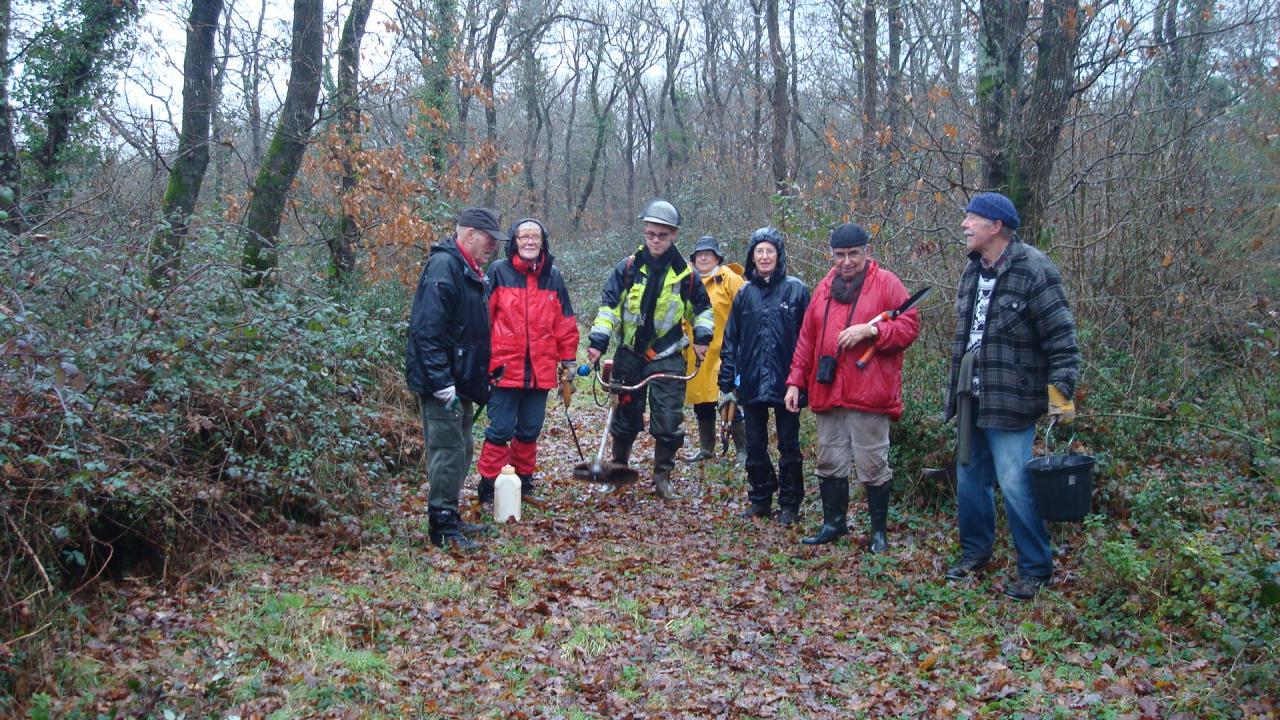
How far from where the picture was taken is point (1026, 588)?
5.45m

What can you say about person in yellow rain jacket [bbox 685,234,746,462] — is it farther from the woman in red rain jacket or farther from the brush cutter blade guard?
the woman in red rain jacket

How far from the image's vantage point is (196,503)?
5664mm

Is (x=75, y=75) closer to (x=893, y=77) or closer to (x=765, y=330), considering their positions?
(x=765, y=330)

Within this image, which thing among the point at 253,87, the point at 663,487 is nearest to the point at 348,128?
the point at 253,87

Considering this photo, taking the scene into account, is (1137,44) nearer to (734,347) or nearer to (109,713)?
(734,347)

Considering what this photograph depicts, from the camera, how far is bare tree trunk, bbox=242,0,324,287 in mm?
10016

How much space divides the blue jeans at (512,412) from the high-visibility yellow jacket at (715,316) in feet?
7.01

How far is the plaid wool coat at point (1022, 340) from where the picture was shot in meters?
5.33

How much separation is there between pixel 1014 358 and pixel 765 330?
2201mm

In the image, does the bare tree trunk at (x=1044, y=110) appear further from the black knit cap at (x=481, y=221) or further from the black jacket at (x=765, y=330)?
the black knit cap at (x=481, y=221)

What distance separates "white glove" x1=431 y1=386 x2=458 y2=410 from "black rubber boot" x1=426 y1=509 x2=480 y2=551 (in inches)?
29.0

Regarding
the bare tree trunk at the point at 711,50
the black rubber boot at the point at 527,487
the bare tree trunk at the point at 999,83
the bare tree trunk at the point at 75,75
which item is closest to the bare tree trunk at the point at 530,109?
the bare tree trunk at the point at 711,50

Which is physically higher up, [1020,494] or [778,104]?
[778,104]

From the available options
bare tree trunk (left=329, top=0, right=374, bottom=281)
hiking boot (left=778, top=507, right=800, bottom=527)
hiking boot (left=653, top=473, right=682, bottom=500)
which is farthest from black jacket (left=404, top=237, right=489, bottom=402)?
bare tree trunk (left=329, top=0, right=374, bottom=281)
